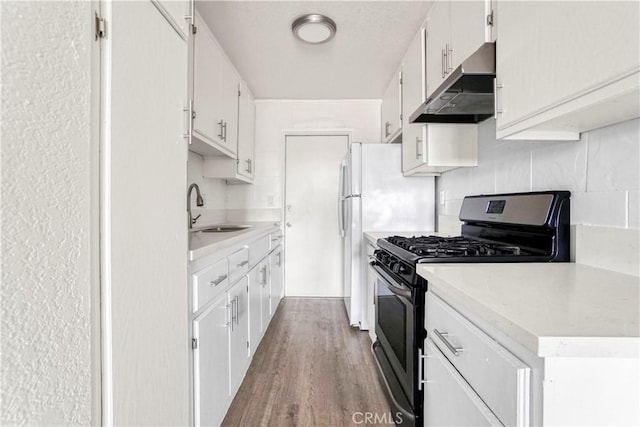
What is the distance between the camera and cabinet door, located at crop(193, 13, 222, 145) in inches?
74.9

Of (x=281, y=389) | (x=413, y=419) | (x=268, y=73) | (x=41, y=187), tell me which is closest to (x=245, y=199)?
(x=268, y=73)

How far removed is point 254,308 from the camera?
7.08ft

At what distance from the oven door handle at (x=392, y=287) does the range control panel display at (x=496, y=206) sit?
0.62 m

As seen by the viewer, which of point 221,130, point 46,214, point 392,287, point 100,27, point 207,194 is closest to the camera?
point 46,214

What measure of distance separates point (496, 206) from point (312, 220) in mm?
2447

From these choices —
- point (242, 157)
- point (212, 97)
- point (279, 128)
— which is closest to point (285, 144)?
point (279, 128)

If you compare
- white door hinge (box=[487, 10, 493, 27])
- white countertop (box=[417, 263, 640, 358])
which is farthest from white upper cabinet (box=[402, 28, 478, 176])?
white countertop (box=[417, 263, 640, 358])

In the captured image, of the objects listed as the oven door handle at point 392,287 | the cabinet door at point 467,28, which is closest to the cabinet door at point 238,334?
the oven door handle at point 392,287

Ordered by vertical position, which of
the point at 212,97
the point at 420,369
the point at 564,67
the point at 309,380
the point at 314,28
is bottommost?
the point at 309,380

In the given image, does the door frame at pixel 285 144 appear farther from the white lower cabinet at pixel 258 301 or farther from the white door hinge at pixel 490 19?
the white door hinge at pixel 490 19

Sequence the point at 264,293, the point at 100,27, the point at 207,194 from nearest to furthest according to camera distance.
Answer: the point at 100,27 < the point at 264,293 < the point at 207,194

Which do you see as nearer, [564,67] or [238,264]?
[564,67]

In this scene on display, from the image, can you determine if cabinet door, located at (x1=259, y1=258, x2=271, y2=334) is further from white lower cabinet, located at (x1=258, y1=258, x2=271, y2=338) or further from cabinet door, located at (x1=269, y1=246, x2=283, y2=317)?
cabinet door, located at (x1=269, y1=246, x2=283, y2=317)

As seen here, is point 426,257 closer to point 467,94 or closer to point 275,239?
point 467,94
